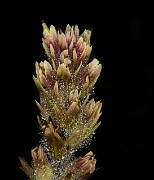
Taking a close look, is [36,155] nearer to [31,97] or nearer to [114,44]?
[31,97]

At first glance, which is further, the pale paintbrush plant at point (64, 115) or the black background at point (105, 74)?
the black background at point (105, 74)

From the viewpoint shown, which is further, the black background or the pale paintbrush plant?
the black background

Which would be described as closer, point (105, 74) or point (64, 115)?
point (64, 115)

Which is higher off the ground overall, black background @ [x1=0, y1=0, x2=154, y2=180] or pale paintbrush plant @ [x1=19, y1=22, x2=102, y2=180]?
black background @ [x1=0, y1=0, x2=154, y2=180]

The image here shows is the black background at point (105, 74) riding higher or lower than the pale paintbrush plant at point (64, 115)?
higher

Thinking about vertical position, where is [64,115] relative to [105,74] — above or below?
below
